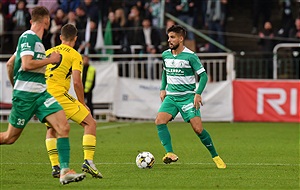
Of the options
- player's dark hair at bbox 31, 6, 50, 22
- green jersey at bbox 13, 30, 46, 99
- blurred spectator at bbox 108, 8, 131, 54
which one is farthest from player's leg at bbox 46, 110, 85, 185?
blurred spectator at bbox 108, 8, 131, 54

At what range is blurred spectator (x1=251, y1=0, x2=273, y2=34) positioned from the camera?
27166 mm

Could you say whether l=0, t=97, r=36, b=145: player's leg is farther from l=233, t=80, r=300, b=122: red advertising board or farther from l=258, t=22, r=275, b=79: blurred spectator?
l=258, t=22, r=275, b=79: blurred spectator

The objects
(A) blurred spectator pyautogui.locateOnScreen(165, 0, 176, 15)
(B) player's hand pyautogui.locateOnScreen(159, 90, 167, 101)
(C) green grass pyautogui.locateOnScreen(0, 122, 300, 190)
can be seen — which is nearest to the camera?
(C) green grass pyautogui.locateOnScreen(0, 122, 300, 190)

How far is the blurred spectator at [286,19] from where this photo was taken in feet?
85.8

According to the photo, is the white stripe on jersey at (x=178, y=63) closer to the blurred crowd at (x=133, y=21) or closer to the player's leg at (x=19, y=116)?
the player's leg at (x=19, y=116)

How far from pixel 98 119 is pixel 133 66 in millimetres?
1933

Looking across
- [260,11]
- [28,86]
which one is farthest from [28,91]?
[260,11]

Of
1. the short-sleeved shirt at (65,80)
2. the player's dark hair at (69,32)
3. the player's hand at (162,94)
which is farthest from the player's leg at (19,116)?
the player's hand at (162,94)

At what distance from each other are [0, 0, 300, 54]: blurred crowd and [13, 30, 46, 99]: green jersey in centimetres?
1452

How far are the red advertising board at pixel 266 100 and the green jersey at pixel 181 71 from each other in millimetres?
10499

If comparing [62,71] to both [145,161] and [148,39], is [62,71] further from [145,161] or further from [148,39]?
[148,39]

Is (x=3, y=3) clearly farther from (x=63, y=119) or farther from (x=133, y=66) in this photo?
(x=63, y=119)

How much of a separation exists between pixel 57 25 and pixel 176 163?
43.4ft

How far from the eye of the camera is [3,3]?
1082 inches
